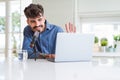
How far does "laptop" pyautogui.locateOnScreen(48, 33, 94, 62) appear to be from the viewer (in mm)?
1312

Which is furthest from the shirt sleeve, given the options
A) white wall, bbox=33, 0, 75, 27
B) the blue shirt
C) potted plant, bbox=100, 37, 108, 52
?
potted plant, bbox=100, 37, 108, 52

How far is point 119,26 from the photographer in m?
3.19

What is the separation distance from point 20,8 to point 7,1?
31 centimetres

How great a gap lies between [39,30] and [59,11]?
112cm

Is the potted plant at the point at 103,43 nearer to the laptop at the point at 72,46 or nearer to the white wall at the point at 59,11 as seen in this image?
the white wall at the point at 59,11

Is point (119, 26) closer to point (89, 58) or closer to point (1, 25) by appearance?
point (89, 58)

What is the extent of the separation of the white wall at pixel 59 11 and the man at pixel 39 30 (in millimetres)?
930

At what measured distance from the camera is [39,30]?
196cm

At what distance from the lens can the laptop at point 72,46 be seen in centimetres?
131

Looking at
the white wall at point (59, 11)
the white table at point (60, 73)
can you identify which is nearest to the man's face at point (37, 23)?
the white table at point (60, 73)

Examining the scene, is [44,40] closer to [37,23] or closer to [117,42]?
[37,23]

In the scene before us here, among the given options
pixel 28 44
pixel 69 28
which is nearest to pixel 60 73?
pixel 69 28

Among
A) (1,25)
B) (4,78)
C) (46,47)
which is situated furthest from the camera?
(1,25)

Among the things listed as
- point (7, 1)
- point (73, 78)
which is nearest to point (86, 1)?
point (7, 1)
